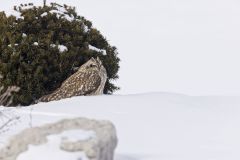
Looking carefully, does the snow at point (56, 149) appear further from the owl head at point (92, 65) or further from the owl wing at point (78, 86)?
the owl head at point (92, 65)

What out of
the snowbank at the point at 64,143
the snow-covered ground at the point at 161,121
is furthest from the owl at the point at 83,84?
the snowbank at the point at 64,143

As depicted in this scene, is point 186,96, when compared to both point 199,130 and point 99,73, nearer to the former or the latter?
point 99,73

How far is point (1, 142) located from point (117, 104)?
327 cm

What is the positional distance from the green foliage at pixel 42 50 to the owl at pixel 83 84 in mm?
630

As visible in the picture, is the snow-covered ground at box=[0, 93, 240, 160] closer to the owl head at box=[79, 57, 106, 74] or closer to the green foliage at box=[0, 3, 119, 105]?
the owl head at box=[79, 57, 106, 74]

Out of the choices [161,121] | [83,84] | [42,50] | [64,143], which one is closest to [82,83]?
[83,84]

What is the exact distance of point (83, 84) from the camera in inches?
482

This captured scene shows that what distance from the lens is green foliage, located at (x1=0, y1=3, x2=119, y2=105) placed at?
41.8ft

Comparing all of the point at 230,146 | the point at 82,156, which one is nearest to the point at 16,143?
the point at 82,156

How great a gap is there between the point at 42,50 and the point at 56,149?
6.85 m

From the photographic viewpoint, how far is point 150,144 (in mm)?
8219

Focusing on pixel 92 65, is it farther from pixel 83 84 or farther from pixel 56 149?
pixel 56 149

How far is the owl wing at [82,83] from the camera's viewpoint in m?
12.2

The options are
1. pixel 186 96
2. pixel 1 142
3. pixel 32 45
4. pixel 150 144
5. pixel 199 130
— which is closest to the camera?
pixel 1 142
